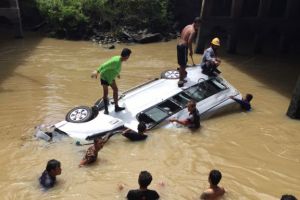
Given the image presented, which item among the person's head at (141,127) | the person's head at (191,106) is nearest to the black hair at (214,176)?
the person's head at (141,127)

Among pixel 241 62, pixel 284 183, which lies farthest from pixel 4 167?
pixel 241 62

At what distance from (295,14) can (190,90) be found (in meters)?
10.7

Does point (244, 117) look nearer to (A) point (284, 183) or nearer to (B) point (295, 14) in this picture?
(A) point (284, 183)

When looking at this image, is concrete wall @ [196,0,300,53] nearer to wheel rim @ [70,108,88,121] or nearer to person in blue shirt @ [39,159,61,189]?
wheel rim @ [70,108,88,121]

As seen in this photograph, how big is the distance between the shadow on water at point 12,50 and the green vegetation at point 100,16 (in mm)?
1371

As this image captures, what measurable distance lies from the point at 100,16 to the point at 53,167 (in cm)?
1619

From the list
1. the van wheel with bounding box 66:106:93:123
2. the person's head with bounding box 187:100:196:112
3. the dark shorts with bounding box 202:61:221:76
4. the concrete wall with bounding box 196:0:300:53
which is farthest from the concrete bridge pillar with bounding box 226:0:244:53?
the van wheel with bounding box 66:106:93:123

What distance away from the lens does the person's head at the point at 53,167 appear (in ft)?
22.5

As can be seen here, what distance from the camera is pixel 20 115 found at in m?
10.7

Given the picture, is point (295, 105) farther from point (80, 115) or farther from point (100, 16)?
point (100, 16)

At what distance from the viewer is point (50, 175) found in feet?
23.3

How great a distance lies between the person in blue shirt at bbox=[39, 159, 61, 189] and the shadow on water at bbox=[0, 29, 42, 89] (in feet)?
20.4

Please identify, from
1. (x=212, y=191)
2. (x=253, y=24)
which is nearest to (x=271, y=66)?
(x=253, y=24)

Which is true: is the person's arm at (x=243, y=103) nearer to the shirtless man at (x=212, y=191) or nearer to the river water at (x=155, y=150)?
the river water at (x=155, y=150)
